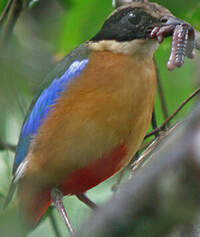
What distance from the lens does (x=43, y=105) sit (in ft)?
12.2

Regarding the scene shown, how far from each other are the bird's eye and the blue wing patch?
42cm

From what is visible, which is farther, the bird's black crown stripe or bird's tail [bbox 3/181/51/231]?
bird's tail [bbox 3/181/51/231]

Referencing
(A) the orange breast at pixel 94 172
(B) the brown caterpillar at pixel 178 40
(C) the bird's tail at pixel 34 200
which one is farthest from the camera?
(C) the bird's tail at pixel 34 200

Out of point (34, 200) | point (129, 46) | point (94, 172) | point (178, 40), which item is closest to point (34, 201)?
point (34, 200)

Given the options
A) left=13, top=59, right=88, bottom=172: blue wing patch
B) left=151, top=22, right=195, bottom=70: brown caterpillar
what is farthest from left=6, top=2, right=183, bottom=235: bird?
left=151, top=22, right=195, bottom=70: brown caterpillar

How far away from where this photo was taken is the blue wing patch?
3.59 meters

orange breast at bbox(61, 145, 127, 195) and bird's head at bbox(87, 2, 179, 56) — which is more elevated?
bird's head at bbox(87, 2, 179, 56)

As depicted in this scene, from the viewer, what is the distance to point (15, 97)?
1.63m

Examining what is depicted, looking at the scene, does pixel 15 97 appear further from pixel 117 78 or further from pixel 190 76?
pixel 190 76

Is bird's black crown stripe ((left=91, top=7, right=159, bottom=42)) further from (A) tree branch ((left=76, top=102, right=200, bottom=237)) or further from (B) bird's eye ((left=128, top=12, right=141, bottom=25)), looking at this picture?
(A) tree branch ((left=76, top=102, right=200, bottom=237))

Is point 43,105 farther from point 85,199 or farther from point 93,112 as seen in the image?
point 85,199

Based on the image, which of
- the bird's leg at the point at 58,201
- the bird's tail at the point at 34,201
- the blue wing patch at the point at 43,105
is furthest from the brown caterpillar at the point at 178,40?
the bird's tail at the point at 34,201

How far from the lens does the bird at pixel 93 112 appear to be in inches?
130

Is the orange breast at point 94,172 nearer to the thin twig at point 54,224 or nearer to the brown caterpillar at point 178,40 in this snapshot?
the thin twig at point 54,224
